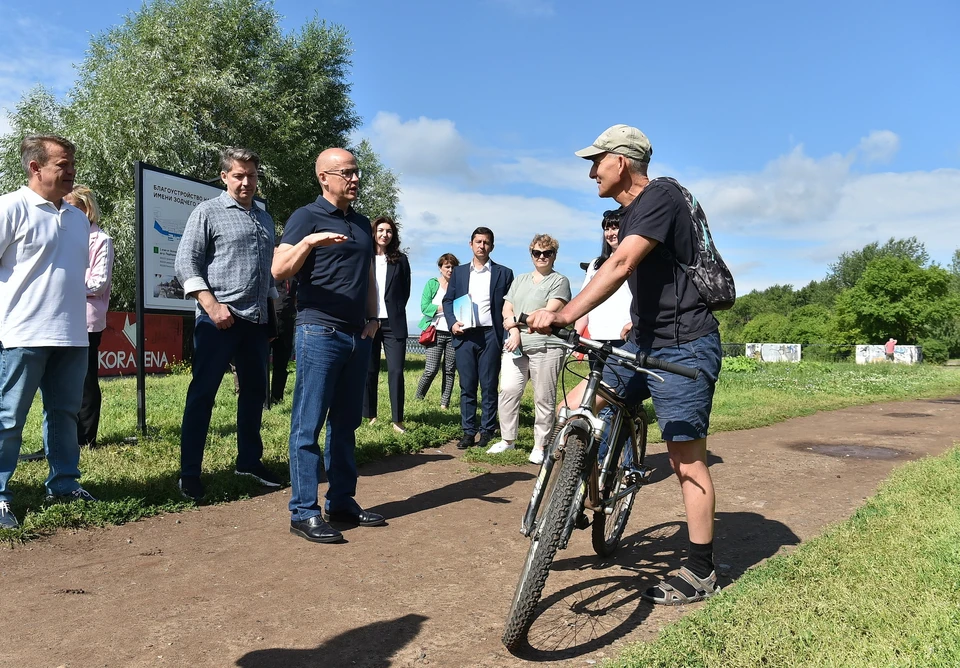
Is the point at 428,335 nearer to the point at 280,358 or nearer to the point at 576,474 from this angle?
the point at 280,358

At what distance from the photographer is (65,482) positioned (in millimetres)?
5141

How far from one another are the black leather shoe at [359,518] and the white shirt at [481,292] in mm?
3226

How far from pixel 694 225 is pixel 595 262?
10.2ft

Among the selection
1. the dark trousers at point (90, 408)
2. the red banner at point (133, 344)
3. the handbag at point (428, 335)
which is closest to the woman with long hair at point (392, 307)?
the handbag at point (428, 335)

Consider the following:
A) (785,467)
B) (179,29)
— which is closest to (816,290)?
(179,29)

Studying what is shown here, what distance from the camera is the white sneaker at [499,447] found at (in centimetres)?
772

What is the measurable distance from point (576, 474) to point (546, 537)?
1.07 feet

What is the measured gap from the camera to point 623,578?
Result: 4102mm

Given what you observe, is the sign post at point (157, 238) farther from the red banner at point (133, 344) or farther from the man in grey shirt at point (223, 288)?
the red banner at point (133, 344)

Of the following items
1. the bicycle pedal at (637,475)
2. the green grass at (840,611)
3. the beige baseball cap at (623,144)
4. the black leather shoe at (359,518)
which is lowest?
the black leather shoe at (359,518)

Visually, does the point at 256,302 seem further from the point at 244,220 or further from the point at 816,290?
the point at 816,290

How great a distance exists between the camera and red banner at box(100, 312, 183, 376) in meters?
18.3

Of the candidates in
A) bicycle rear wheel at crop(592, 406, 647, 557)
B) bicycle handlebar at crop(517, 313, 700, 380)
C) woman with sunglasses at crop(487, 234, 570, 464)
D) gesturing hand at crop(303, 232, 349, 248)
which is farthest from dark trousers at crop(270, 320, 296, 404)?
bicycle handlebar at crop(517, 313, 700, 380)

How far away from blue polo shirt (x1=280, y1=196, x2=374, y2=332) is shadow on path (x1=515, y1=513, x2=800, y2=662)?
2.08 m
